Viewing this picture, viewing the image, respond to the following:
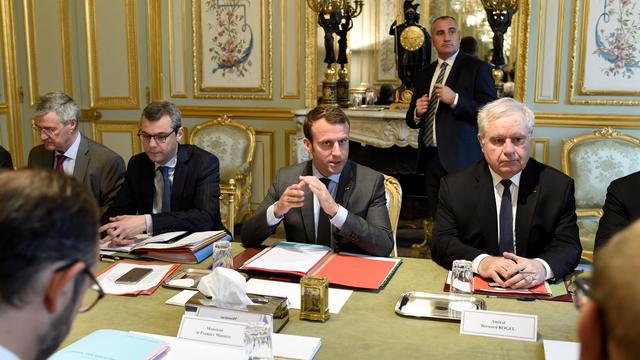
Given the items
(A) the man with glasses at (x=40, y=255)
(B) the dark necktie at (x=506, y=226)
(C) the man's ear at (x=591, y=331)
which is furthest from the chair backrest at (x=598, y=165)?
(A) the man with glasses at (x=40, y=255)

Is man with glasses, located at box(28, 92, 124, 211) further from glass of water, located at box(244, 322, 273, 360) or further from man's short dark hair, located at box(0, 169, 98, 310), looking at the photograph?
man's short dark hair, located at box(0, 169, 98, 310)

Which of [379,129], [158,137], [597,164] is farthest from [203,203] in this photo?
[597,164]

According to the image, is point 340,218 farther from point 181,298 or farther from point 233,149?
point 233,149

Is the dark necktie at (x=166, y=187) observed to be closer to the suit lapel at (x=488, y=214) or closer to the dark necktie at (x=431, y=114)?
the suit lapel at (x=488, y=214)

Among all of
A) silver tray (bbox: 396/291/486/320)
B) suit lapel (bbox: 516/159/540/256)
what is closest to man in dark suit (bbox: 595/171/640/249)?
suit lapel (bbox: 516/159/540/256)

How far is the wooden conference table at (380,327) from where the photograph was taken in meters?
1.46

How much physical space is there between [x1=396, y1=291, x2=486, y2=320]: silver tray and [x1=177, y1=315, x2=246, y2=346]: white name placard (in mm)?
443

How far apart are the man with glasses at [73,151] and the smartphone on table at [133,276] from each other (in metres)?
1.21

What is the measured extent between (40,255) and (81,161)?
2.52 meters

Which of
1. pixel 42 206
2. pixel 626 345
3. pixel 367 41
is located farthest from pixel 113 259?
pixel 367 41

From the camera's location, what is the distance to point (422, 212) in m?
5.48

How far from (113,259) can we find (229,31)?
3.40 meters

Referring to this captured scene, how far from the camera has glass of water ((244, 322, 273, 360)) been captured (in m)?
1.34

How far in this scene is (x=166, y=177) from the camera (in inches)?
115
